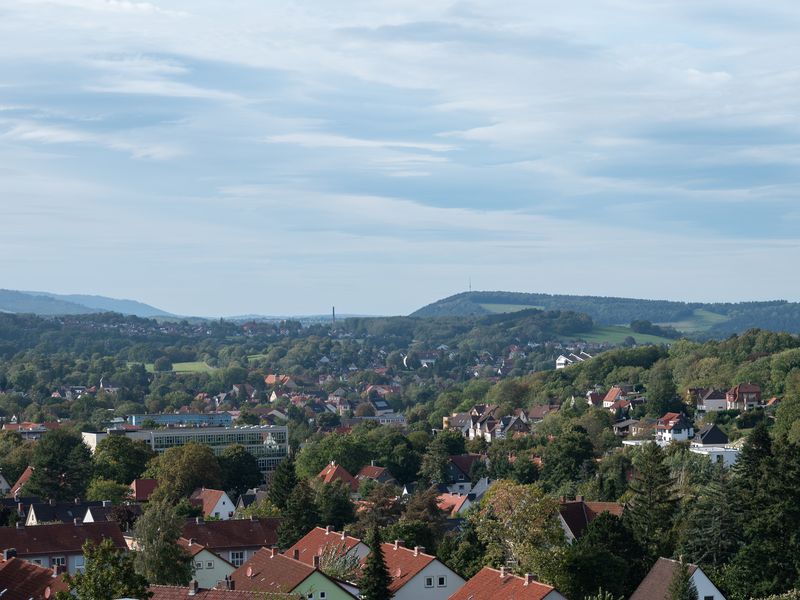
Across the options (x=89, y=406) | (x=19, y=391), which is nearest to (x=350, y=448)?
(x=89, y=406)

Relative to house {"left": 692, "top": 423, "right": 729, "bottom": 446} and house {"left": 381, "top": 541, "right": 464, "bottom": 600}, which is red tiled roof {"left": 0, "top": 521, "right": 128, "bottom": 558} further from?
house {"left": 692, "top": 423, "right": 729, "bottom": 446}

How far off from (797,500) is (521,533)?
8962mm

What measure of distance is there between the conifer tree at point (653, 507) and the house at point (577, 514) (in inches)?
56.2

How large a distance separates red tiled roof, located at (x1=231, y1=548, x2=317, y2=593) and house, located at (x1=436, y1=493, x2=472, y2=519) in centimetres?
2894

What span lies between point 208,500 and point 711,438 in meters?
35.7

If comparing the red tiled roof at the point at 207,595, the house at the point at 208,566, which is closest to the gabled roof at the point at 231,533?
the house at the point at 208,566

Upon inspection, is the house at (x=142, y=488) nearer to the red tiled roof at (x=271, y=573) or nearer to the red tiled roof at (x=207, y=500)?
the red tiled roof at (x=207, y=500)

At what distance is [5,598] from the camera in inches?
1470

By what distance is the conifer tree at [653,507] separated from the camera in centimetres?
5075

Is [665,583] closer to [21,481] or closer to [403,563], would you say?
[403,563]

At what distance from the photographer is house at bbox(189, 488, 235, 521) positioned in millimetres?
71125

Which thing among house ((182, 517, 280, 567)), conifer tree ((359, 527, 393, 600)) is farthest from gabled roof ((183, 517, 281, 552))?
conifer tree ((359, 527, 393, 600))

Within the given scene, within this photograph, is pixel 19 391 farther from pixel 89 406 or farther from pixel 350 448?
pixel 350 448

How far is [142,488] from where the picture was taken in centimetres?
7606
